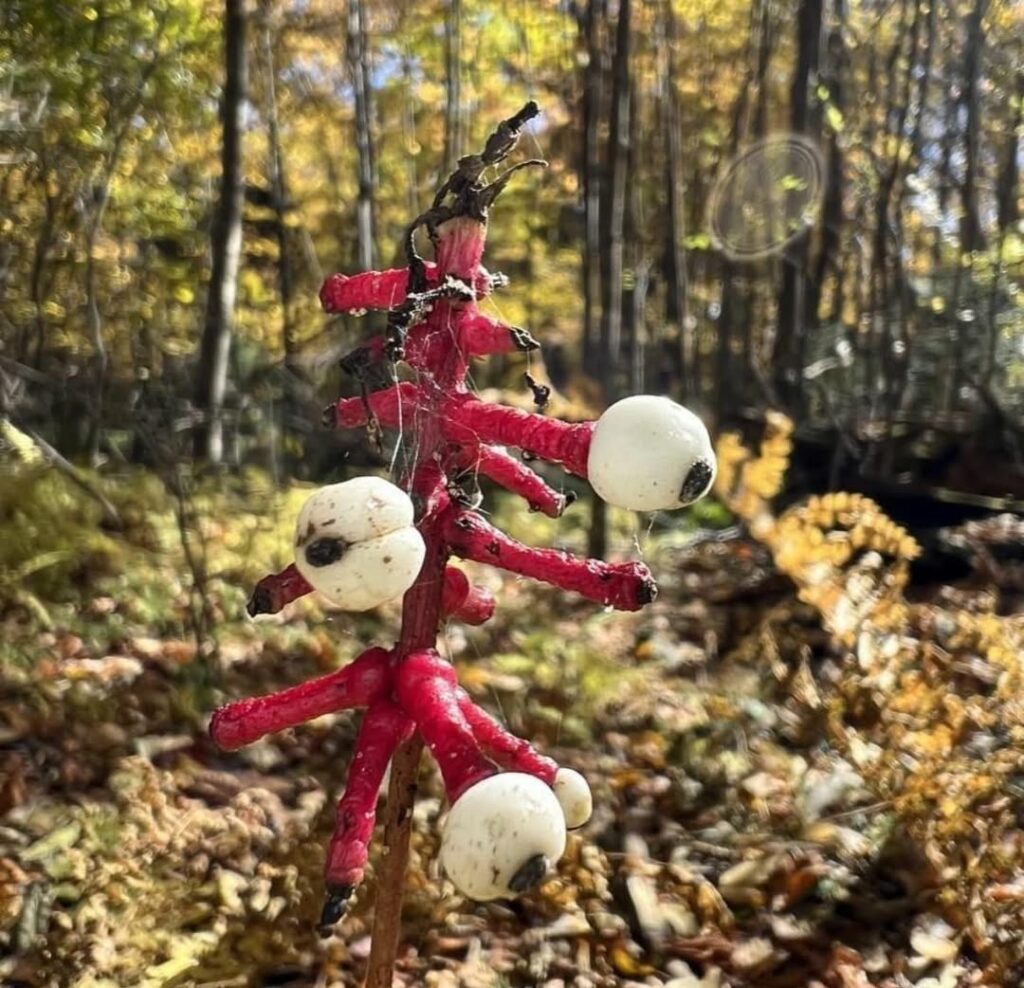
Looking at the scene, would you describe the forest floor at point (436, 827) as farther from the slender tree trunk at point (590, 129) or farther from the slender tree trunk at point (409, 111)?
the slender tree trunk at point (409, 111)

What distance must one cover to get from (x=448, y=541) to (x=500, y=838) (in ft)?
1.23

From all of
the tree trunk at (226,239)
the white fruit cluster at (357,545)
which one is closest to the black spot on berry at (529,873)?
the white fruit cluster at (357,545)

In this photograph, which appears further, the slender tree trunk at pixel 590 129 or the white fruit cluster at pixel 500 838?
the slender tree trunk at pixel 590 129

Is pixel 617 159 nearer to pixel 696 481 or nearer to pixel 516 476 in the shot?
pixel 516 476

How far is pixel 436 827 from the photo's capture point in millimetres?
2408

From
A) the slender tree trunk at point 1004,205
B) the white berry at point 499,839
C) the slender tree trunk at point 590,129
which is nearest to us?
the white berry at point 499,839

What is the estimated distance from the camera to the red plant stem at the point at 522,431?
104 cm

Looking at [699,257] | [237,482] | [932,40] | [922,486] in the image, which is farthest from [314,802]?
[699,257]

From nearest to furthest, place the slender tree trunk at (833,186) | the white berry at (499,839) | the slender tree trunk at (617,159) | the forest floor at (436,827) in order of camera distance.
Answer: the white berry at (499,839), the forest floor at (436,827), the slender tree trunk at (617,159), the slender tree trunk at (833,186)

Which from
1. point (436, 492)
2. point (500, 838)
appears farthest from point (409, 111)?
point (500, 838)

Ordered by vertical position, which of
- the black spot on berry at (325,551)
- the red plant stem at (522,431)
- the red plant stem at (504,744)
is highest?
the red plant stem at (522,431)

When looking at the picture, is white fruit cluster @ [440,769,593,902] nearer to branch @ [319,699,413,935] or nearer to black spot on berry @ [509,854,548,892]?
black spot on berry @ [509,854,548,892]

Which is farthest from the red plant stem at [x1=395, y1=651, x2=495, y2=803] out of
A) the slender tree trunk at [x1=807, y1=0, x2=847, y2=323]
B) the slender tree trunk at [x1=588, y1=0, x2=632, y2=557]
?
the slender tree trunk at [x1=807, y1=0, x2=847, y2=323]

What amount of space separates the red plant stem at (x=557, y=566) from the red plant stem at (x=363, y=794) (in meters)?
0.21
